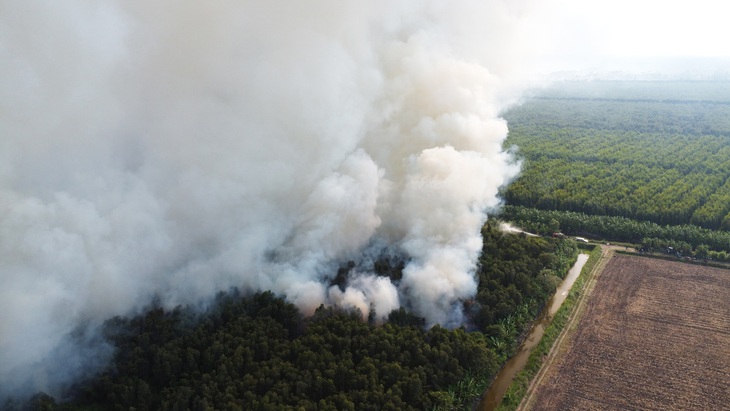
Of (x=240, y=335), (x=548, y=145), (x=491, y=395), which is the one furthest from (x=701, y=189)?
(x=240, y=335)

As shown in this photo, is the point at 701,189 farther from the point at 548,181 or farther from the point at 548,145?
the point at 548,145

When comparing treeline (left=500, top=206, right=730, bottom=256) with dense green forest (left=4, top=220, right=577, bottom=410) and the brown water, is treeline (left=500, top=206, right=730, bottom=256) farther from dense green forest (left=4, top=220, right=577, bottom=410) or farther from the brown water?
dense green forest (left=4, top=220, right=577, bottom=410)

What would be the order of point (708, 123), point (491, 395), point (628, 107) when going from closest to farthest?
point (491, 395) < point (708, 123) < point (628, 107)

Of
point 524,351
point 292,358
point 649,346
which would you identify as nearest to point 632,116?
point 649,346

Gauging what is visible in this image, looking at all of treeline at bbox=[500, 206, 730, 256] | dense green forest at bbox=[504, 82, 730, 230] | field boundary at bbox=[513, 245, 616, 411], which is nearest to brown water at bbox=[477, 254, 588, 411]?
field boundary at bbox=[513, 245, 616, 411]

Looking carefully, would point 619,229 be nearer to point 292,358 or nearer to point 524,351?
point 524,351

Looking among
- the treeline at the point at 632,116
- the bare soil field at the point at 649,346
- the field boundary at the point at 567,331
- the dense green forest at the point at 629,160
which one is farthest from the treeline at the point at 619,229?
the treeline at the point at 632,116
